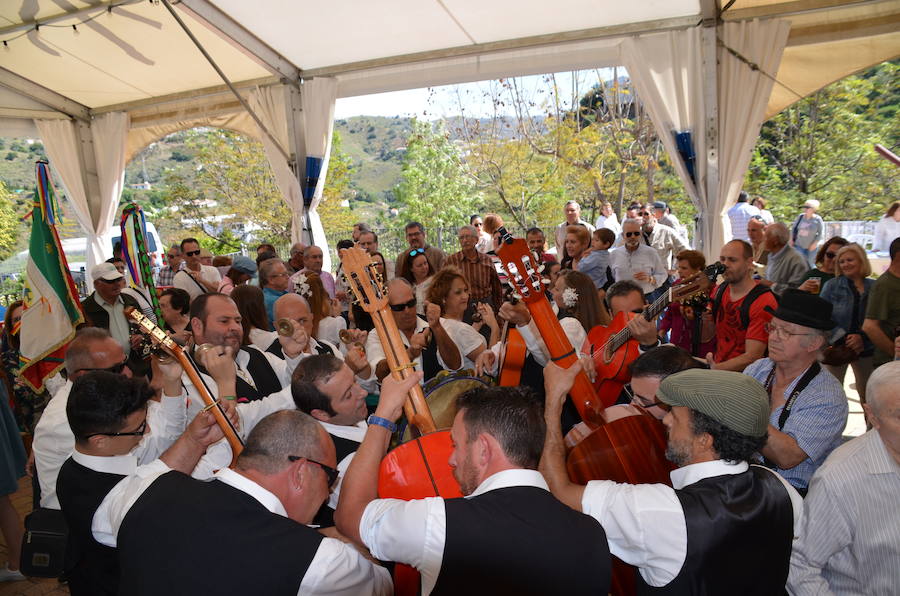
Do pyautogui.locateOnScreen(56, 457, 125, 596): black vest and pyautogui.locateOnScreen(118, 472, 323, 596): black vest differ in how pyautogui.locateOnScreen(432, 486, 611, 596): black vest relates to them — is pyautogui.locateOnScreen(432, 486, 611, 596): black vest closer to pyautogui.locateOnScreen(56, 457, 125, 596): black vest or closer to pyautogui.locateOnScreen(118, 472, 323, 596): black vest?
pyautogui.locateOnScreen(118, 472, 323, 596): black vest

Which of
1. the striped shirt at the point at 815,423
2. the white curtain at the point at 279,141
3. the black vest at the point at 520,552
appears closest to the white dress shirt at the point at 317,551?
the black vest at the point at 520,552

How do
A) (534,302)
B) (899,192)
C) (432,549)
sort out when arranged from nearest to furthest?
1. (432,549)
2. (534,302)
3. (899,192)

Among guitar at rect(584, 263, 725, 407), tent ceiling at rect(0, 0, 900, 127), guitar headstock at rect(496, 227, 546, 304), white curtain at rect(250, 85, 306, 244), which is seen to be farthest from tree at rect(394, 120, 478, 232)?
guitar headstock at rect(496, 227, 546, 304)

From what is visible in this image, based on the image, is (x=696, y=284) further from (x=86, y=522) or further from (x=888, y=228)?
(x=888, y=228)

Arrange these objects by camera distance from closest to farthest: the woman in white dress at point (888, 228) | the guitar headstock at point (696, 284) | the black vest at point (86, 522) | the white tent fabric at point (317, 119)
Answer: the black vest at point (86, 522) → the guitar headstock at point (696, 284) → the woman in white dress at point (888, 228) → the white tent fabric at point (317, 119)

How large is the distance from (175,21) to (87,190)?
18.2 ft

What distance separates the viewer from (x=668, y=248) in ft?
30.3

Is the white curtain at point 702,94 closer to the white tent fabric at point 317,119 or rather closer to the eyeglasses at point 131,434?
the white tent fabric at point 317,119

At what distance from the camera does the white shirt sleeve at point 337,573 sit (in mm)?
1610

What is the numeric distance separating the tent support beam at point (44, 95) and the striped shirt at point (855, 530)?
43.4ft

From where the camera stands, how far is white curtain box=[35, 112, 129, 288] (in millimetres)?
11789

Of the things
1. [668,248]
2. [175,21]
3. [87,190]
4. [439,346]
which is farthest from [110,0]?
[668,248]

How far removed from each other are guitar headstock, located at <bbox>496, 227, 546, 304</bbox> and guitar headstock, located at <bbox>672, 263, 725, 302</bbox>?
92 centimetres

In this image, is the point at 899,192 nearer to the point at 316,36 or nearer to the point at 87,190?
the point at 316,36
